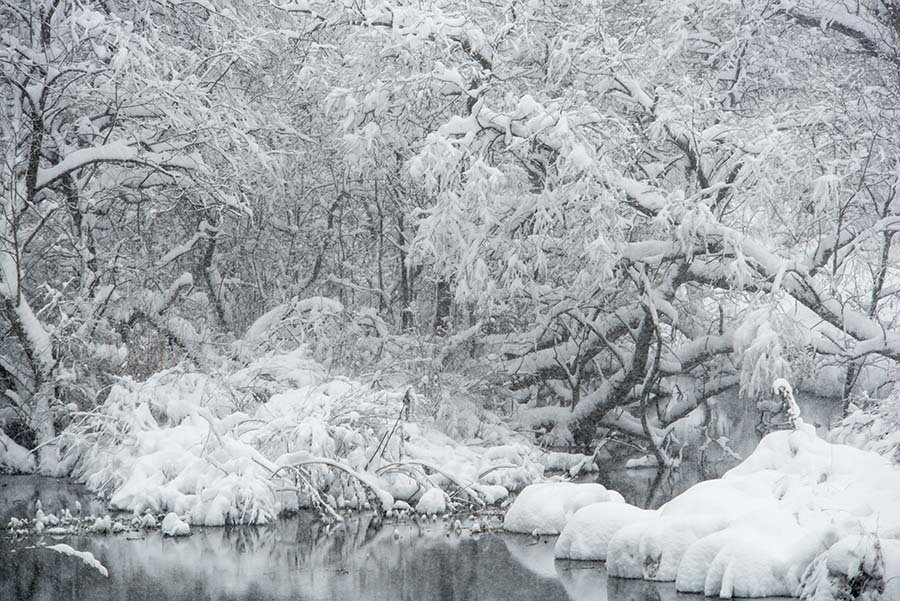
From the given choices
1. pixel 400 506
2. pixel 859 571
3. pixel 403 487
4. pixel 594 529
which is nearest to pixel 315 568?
pixel 594 529

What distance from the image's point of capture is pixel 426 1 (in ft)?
53.0

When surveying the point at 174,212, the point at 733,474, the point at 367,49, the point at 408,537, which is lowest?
the point at 408,537

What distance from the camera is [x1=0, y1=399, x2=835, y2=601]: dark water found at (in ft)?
27.0

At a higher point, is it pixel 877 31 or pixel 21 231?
pixel 877 31

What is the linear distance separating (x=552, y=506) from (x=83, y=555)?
4.19 meters

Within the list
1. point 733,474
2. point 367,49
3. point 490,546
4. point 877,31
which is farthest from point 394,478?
point 877,31

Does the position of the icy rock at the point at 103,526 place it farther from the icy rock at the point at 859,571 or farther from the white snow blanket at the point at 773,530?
the icy rock at the point at 859,571

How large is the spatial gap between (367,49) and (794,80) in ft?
21.4

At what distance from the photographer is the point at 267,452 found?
492 inches

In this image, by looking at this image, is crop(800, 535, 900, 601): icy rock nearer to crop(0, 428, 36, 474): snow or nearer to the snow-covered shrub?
the snow-covered shrub

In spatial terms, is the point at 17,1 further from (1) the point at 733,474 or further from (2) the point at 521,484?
(1) the point at 733,474

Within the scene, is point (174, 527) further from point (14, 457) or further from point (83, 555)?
point (14, 457)

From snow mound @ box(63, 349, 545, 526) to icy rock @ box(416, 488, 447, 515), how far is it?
2 cm

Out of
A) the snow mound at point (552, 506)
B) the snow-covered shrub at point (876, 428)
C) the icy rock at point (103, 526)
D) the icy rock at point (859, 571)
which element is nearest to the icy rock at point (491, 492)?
the snow mound at point (552, 506)
